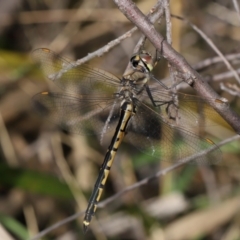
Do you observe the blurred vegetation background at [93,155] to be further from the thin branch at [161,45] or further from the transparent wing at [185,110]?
the thin branch at [161,45]

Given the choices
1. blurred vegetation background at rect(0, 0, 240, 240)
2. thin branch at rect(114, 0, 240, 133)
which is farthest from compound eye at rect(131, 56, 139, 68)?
blurred vegetation background at rect(0, 0, 240, 240)

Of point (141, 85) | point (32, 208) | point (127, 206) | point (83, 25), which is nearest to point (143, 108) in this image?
point (141, 85)

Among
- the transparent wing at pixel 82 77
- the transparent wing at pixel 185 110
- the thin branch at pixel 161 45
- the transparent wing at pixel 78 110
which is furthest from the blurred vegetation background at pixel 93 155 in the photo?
the thin branch at pixel 161 45

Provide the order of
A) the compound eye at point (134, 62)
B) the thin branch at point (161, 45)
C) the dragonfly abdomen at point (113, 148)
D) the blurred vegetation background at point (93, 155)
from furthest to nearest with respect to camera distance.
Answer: the blurred vegetation background at point (93, 155)
the dragonfly abdomen at point (113, 148)
the compound eye at point (134, 62)
the thin branch at point (161, 45)

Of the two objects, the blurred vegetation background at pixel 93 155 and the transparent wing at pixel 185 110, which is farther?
the blurred vegetation background at pixel 93 155

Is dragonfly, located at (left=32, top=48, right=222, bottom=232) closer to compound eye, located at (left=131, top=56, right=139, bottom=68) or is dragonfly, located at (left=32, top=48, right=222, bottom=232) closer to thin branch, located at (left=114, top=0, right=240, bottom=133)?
compound eye, located at (left=131, top=56, right=139, bottom=68)

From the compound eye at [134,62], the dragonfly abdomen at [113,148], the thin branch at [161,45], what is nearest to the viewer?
the thin branch at [161,45]
